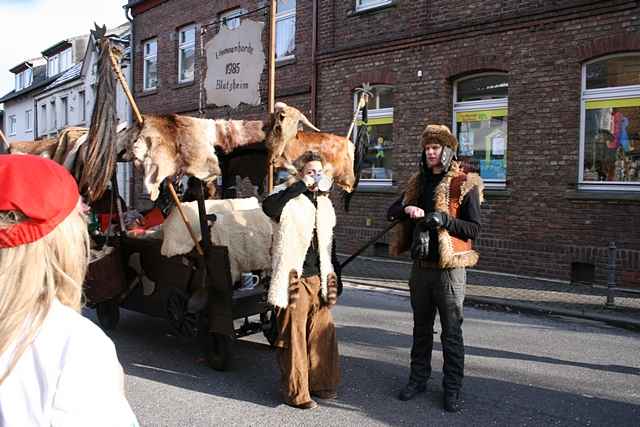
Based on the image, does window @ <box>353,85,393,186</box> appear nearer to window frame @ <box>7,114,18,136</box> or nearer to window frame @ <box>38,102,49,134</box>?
window frame @ <box>38,102,49,134</box>

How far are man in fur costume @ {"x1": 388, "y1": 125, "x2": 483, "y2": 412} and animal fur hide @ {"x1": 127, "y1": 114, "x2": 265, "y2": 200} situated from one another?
1665 millimetres

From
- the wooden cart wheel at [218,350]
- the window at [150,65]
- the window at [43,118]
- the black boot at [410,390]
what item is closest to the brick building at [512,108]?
the black boot at [410,390]

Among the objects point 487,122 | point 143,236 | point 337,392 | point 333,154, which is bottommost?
point 337,392

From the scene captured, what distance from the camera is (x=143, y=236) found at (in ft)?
19.8

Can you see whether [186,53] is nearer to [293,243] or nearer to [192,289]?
[192,289]


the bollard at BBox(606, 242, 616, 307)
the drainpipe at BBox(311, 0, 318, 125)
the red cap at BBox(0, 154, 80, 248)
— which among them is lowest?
the bollard at BBox(606, 242, 616, 307)

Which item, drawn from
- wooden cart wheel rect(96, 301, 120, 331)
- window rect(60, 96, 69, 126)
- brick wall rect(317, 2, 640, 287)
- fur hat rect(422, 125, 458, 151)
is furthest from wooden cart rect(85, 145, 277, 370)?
window rect(60, 96, 69, 126)

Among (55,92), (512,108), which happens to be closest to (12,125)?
(55,92)

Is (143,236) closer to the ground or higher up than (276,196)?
closer to the ground

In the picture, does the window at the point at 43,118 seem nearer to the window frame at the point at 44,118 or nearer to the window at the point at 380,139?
the window frame at the point at 44,118

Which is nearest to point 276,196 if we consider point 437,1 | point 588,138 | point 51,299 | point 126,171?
point 51,299

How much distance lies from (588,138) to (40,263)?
33.5 ft

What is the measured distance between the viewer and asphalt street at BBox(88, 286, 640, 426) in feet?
14.0

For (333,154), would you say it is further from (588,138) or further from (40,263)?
(588,138)
